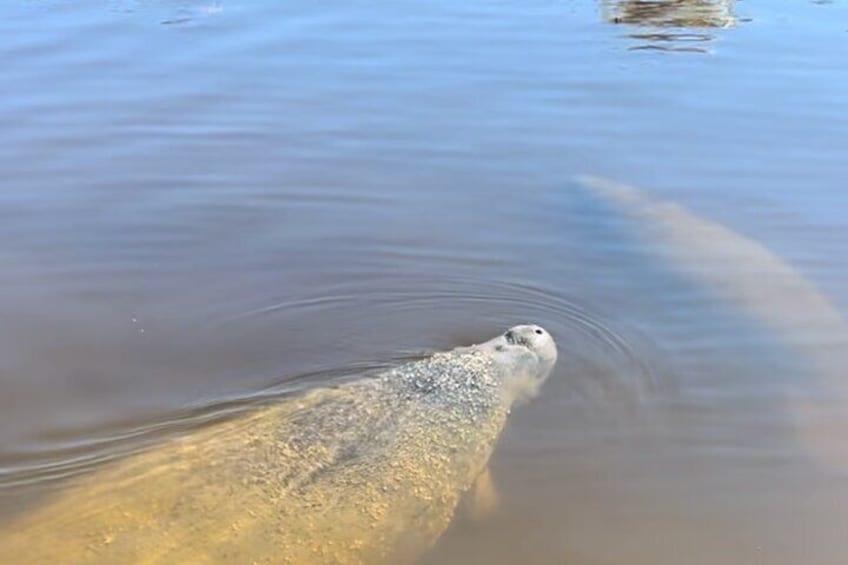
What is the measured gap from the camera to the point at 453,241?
259 inches

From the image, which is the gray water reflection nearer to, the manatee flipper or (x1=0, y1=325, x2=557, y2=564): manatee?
(x1=0, y1=325, x2=557, y2=564): manatee

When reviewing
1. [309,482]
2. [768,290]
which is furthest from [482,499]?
[768,290]

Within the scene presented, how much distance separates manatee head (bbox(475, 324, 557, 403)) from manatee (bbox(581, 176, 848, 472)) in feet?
4.32

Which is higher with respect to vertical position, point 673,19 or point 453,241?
point 673,19

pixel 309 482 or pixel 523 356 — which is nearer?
pixel 309 482

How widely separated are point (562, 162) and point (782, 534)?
412 cm

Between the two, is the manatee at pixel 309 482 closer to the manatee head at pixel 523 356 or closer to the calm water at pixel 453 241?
the manatee head at pixel 523 356

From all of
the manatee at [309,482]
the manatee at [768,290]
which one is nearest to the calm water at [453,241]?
the manatee at [768,290]

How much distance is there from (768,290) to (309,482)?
341cm

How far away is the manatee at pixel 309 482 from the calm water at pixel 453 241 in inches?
7.4

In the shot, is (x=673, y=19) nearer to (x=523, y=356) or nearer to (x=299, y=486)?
(x=523, y=356)

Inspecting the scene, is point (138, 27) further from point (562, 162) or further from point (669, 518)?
point (669, 518)

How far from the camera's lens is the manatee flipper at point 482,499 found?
4309 mm

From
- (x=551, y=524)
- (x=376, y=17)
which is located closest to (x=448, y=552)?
(x=551, y=524)
